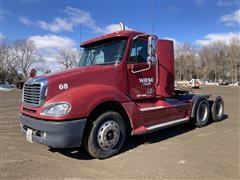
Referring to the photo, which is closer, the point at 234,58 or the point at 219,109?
the point at 219,109

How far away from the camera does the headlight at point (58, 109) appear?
5.24m

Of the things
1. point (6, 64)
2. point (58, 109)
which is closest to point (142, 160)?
point (58, 109)

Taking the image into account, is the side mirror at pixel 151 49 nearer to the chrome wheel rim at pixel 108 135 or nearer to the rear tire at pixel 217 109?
the chrome wheel rim at pixel 108 135

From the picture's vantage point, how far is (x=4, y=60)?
83062 millimetres

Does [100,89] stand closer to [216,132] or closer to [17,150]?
[17,150]

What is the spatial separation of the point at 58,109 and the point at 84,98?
20.8 inches

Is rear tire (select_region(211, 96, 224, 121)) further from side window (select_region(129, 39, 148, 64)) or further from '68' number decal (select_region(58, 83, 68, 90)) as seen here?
'68' number decal (select_region(58, 83, 68, 90))

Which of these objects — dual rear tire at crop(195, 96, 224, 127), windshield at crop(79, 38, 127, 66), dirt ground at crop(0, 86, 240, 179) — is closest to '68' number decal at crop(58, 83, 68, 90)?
windshield at crop(79, 38, 127, 66)

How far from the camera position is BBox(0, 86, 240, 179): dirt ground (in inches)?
189

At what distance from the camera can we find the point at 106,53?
22.5ft

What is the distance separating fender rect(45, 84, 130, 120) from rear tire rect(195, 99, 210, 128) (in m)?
3.83

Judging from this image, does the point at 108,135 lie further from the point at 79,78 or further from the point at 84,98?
the point at 79,78

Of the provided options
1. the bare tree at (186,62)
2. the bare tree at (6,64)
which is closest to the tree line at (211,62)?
the bare tree at (186,62)

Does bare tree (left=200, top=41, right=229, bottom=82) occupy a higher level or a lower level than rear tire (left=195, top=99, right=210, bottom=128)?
higher
